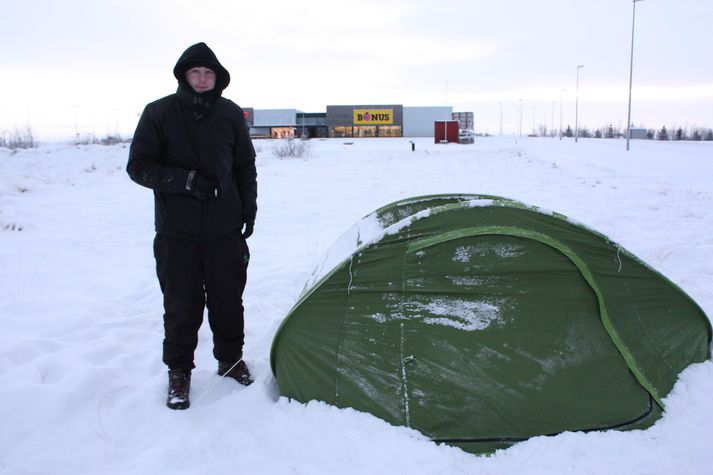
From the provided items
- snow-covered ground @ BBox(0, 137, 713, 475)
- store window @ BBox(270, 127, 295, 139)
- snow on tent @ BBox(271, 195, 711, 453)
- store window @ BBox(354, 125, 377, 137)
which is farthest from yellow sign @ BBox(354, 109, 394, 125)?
snow on tent @ BBox(271, 195, 711, 453)

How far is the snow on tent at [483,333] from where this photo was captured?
2910 millimetres

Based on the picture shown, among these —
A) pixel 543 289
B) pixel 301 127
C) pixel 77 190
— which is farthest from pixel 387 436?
pixel 301 127

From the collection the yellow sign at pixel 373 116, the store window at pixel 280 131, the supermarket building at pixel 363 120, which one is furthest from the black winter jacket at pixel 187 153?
the yellow sign at pixel 373 116

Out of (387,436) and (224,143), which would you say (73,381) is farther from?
(387,436)

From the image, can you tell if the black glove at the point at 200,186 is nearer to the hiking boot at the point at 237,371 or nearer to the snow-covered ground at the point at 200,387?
the hiking boot at the point at 237,371

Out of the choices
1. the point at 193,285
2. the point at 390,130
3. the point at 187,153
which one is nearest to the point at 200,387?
the point at 193,285

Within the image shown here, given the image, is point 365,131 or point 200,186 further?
point 365,131

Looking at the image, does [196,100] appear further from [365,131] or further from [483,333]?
[365,131]

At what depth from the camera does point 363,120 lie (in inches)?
2758

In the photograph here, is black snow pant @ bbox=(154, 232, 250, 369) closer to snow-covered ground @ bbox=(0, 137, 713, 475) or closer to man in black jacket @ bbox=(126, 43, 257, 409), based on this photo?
man in black jacket @ bbox=(126, 43, 257, 409)

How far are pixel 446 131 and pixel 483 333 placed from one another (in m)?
49.0

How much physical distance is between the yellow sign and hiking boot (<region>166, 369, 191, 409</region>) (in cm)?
6884

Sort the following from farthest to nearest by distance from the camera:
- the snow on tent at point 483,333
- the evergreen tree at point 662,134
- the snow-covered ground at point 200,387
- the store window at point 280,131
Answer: the evergreen tree at point 662,134
the store window at point 280,131
the snow on tent at point 483,333
the snow-covered ground at point 200,387

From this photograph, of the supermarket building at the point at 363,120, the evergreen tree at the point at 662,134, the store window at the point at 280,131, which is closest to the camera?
the store window at the point at 280,131
